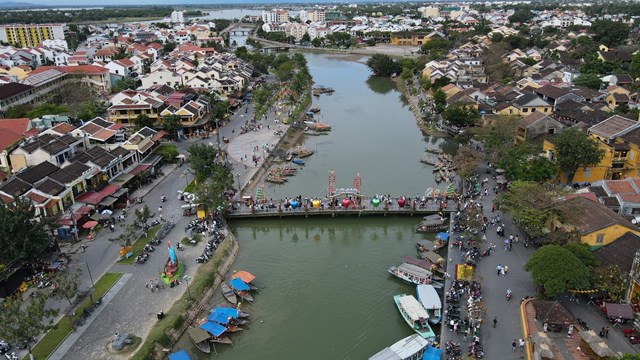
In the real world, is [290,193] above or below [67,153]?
below

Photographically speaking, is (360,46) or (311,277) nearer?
(311,277)

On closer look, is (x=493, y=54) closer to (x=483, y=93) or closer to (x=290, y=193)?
(x=483, y=93)

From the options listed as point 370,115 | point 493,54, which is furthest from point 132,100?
point 493,54

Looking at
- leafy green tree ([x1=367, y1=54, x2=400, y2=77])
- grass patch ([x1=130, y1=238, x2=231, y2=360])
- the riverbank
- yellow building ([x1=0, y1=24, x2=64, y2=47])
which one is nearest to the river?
grass patch ([x1=130, y1=238, x2=231, y2=360])

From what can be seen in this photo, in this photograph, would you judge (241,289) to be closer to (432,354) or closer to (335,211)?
(432,354)

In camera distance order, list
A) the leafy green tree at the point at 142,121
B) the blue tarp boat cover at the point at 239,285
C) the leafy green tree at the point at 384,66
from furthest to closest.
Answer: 1. the leafy green tree at the point at 384,66
2. the leafy green tree at the point at 142,121
3. the blue tarp boat cover at the point at 239,285

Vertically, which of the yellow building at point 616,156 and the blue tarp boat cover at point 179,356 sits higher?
the yellow building at point 616,156

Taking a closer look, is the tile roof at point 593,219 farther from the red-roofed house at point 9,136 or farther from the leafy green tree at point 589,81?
the leafy green tree at point 589,81

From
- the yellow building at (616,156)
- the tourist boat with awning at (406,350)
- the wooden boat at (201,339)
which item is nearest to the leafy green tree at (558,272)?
the tourist boat with awning at (406,350)
